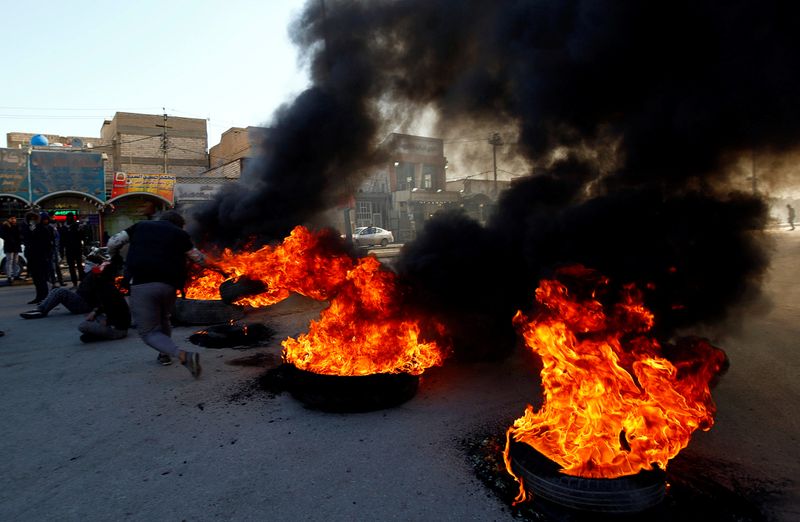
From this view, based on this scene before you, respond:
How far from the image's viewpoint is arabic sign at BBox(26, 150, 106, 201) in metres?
20.8

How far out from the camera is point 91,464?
3.02m

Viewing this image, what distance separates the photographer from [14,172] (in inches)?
797

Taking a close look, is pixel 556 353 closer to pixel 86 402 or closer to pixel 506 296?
pixel 506 296

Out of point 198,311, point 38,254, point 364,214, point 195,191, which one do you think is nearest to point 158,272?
point 198,311

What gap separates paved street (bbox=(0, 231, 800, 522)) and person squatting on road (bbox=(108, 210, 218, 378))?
0.49m

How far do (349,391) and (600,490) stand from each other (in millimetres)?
2044

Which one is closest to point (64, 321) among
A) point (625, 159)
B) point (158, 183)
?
point (625, 159)

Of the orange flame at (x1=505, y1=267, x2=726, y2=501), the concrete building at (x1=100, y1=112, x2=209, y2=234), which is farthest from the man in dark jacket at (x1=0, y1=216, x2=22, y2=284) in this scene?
the concrete building at (x1=100, y1=112, x2=209, y2=234)

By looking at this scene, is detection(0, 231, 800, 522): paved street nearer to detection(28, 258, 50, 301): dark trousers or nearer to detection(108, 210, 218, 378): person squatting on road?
detection(108, 210, 218, 378): person squatting on road

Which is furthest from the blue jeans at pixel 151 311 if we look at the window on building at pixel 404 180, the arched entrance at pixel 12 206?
the window on building at pixel 404 180

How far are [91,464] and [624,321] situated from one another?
374cm

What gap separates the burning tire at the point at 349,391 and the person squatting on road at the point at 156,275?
Answer: 1.43 meters

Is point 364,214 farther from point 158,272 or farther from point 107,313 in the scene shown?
point 158,272

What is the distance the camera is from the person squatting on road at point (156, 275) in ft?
15.4
